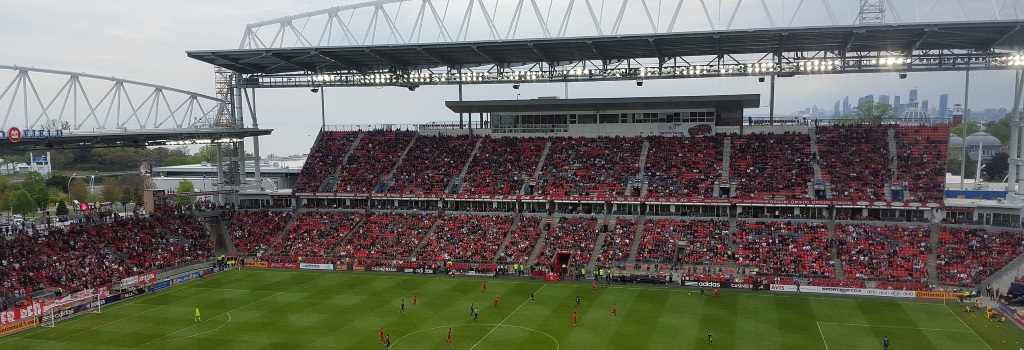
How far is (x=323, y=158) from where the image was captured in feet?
223

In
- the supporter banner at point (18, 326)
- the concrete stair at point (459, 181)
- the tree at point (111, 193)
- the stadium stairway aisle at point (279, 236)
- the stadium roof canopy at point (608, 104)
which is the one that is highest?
the stadium roof canopy at point (608, 104)

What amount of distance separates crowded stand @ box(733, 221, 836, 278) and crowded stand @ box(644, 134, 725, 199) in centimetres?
532

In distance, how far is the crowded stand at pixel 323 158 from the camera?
211ft

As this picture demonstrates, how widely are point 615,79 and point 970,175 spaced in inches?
2150

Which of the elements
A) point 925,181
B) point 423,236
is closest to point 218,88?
point 423,236

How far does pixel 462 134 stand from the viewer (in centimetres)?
6944

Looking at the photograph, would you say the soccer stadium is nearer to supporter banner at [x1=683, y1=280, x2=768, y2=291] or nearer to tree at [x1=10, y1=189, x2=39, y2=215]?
supporter banner at [x1=683, y1=280, x2=768, y2=291]

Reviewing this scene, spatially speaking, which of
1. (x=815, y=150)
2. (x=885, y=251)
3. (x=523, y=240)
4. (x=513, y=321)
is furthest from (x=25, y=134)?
(x=815, y=150)

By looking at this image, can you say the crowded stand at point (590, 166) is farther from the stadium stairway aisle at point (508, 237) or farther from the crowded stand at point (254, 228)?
the crowded stand at point (254, 228)

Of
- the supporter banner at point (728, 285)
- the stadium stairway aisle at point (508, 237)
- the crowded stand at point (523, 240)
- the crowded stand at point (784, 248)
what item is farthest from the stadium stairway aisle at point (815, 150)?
the stadium stairway aisle at point (508, 237)

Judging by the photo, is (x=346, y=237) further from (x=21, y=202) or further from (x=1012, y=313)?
(x=1012, y=313)

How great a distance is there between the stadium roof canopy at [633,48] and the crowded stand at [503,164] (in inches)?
348

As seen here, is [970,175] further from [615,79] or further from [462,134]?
[462,134]

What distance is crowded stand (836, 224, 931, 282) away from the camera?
137 ft
